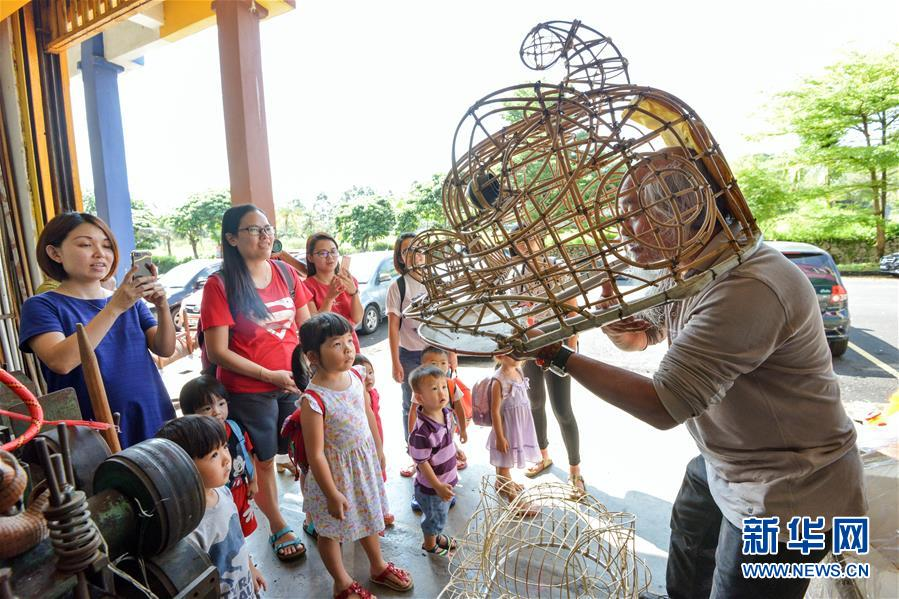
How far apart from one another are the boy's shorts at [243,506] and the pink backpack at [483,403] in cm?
130

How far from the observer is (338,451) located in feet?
6.68

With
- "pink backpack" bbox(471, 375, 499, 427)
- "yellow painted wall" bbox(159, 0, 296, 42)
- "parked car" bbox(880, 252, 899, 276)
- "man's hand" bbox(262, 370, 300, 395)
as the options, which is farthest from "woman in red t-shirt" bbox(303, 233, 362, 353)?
"parked car" bbox(880, 252, 899, 276)

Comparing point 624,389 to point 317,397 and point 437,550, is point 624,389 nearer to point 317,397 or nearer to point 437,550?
point 317,397

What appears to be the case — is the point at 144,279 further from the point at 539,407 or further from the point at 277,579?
the point at 539,407

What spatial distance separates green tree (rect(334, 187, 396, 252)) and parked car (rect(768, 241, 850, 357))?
1742cm

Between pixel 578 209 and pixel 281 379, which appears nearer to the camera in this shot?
pixel 578 209

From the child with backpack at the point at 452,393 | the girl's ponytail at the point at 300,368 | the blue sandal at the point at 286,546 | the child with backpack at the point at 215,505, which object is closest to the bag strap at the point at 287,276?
the girl's ponytail at the point at 300,368

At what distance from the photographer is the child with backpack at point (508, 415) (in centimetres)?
285

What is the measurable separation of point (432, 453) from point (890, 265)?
14.4 m

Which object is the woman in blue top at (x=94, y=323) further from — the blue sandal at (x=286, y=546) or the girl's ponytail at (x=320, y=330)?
the blue sandal at (x=286, y=546)

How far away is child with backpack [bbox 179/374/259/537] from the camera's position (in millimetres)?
2057

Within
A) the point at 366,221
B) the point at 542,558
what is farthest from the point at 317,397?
the point at 366,221

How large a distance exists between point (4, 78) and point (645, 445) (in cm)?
547

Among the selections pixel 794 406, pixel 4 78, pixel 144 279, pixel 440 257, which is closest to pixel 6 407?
pixel 144 279
